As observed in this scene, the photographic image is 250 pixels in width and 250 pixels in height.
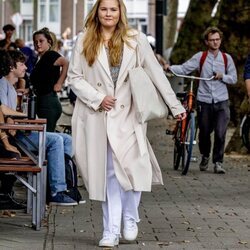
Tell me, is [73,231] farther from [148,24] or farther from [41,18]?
[41,18]

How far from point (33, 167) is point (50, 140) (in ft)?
4.49

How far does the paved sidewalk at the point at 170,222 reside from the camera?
30.1 feet

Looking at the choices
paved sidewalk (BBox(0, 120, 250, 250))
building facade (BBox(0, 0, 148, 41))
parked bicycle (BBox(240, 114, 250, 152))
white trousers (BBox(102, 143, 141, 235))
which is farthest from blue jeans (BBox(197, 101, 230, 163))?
building facade (BBox(0, 0, 148, 41))

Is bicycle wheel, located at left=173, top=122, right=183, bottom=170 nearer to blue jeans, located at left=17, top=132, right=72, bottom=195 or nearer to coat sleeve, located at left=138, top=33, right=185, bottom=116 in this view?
blue jeans, located at left=17, top=132, right=72, bottom=195

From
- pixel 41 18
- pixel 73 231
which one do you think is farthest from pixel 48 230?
pixel 41 18

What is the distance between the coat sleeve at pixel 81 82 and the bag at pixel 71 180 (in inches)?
106

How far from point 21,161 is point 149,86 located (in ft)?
4.56

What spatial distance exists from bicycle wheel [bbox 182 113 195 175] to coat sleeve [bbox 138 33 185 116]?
569 centimetres

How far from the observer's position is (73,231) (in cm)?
986

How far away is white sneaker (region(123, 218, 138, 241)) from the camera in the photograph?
9070 millimetres

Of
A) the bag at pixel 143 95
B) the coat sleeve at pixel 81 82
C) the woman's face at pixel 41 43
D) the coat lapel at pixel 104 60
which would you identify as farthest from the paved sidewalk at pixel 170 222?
the woman's face at pixel 41 43

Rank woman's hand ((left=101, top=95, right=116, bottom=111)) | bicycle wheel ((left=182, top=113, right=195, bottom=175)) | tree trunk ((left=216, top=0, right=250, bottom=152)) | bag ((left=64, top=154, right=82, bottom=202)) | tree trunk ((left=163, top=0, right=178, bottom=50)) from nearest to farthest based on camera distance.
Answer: woman's hand ((left=101, top=95, right=116, bottom=111)), bag ((left=64, top=154, right=82, bottom=202)), bicycle wheel ((left=182, top=113, right=195, bottom=175)), tree trunk ((left=216, top=0, right=250, bottom=152)), tree trunk ((left=163, top=0, right=178, bottom=50))

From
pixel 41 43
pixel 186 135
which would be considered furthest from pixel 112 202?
pixel 186 135

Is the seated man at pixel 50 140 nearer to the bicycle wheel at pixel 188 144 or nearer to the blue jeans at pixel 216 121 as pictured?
the bicycle wheel at pixel 188 144
